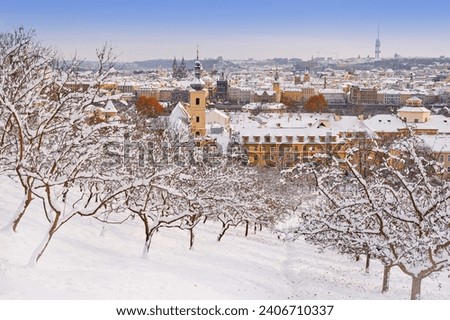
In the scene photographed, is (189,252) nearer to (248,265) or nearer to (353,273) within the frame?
(248,265)

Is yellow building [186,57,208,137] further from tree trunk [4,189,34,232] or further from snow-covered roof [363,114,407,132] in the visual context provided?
tree trunk [4,189,34,232]

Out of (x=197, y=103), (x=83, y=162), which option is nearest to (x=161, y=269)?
(x=83, y=162)

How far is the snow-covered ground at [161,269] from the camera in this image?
6.35m

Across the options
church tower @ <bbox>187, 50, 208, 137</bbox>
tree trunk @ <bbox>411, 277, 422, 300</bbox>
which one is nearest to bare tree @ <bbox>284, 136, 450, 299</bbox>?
tree trunk @ <bbox>411, 277, 422, 300</bbox>

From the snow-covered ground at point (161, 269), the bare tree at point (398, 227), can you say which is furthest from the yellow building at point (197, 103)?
the bare tree at point (398, 227)

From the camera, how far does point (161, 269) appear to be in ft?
27.4

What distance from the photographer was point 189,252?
11.1 m

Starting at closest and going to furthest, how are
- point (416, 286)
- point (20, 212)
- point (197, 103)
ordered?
point (416, 286) → point (20, 212) → point (197, 103)

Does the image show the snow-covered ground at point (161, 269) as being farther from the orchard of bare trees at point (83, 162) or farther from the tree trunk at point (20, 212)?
the orchard of bare trees at point (83, 162)

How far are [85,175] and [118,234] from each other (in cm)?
420

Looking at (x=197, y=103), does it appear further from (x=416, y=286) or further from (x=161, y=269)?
(x=416, y=286)

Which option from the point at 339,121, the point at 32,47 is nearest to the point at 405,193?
the point at 32,47

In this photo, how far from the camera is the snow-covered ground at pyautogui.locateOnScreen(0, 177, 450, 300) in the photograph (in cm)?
635

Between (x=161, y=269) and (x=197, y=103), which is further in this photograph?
(x=197, y=103)
